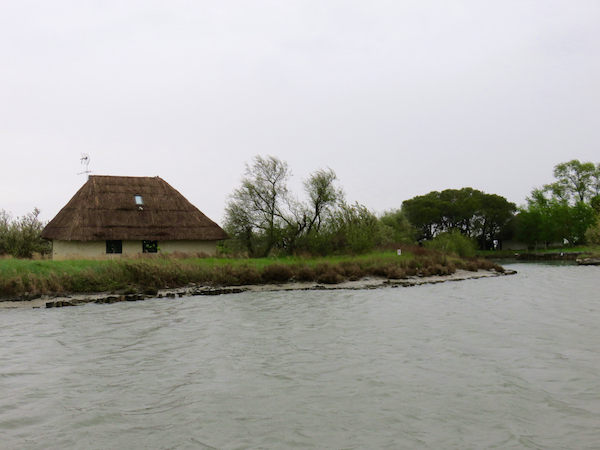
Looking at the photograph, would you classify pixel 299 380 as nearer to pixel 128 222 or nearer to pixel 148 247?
pixel 148 247

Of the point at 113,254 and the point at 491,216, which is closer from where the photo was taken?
the point at 113,254

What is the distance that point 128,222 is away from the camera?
33.0 meters

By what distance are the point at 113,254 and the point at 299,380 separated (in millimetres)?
26016

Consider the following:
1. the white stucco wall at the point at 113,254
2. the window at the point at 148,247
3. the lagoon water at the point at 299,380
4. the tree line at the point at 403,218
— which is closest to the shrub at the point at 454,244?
the tree line at the point at 403,218

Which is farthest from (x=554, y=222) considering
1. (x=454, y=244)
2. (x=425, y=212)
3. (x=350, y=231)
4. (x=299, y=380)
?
(x=299, y=380)

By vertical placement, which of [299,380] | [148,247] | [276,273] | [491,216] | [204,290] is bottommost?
[299,380]

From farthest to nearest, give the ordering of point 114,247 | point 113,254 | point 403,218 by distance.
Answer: point 403,218, point 114,247, point 113,254

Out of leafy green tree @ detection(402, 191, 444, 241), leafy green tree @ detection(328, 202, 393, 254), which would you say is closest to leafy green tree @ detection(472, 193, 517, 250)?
leafy green tree @ detection(402, 191, 444, 241)

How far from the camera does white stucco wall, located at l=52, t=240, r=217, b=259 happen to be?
31.4 m

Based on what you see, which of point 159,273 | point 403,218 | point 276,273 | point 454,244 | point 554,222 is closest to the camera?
point 159,273

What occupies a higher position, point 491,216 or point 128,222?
point 491,216

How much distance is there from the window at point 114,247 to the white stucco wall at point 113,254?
0.20 meters

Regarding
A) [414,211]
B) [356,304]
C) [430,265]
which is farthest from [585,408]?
[414,211]

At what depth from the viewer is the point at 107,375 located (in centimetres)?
892
